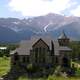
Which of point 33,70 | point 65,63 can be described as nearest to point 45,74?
point 33,70

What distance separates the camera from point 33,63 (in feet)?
258

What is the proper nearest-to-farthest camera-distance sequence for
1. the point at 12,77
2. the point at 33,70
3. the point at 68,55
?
the point at 12,77 < the point at 33,70 < the point at 68,55

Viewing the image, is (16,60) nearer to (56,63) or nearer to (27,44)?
(27,44)

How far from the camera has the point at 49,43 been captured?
78812 mm

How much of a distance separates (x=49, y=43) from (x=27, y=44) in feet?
18.4

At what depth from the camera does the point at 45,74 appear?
7156 centimetres

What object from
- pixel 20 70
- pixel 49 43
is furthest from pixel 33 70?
pixel 49 43

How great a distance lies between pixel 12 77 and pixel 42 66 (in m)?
10.5

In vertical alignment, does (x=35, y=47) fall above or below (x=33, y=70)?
above

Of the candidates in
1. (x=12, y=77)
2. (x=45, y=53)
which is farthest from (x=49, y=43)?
(x=12, y=77)

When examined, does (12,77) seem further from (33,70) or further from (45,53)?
(45,53)

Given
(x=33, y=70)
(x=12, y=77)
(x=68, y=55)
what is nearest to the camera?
(x=12, y=77)

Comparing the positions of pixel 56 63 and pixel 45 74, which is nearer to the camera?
pixel 45 74

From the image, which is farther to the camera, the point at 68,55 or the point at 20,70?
the point at 68,55
